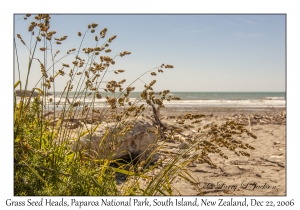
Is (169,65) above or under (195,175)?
above

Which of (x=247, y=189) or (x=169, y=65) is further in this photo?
(x=247, y=189)

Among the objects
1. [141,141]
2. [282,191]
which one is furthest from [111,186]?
[282,191]

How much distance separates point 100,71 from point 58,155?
2.49 ft

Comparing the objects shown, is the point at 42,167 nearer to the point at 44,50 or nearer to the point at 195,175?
the point at 44,50

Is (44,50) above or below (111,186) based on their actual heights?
above

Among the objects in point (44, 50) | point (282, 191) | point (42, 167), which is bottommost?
point (282, 191)

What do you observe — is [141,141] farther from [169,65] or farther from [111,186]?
[169,65]

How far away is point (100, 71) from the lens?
9.07ft
